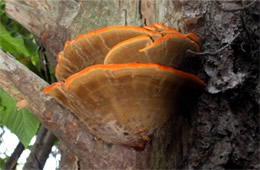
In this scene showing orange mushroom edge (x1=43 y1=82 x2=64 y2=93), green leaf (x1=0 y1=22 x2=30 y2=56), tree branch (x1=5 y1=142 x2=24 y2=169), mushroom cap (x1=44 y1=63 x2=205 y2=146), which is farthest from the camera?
tree branch (x1=5 y1=142 x2=24 y2=169)

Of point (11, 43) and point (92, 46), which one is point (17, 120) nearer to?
point (11, 43)

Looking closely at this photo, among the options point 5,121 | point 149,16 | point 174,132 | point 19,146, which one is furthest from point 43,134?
point 174,132

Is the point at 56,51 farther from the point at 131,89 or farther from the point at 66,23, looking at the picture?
the point at 131,89

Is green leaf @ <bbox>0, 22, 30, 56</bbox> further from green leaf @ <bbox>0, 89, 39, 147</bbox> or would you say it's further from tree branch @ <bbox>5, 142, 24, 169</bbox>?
tree branch @ <bbox>5, 142, 24, 169</bbox>

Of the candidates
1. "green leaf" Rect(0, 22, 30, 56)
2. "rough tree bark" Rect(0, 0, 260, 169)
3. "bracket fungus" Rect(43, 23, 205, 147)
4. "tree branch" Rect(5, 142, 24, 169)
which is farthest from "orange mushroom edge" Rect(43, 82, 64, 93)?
"tree branch" Rect(5, 142, 24, 169)

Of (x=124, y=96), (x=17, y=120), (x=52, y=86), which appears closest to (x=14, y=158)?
(x=17, y=120)

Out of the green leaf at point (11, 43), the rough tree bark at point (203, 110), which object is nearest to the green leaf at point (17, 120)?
the green leaf at point (11, 43)

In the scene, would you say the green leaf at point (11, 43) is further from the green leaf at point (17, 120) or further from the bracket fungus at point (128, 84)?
the bracket fungus at point (128, 84)
